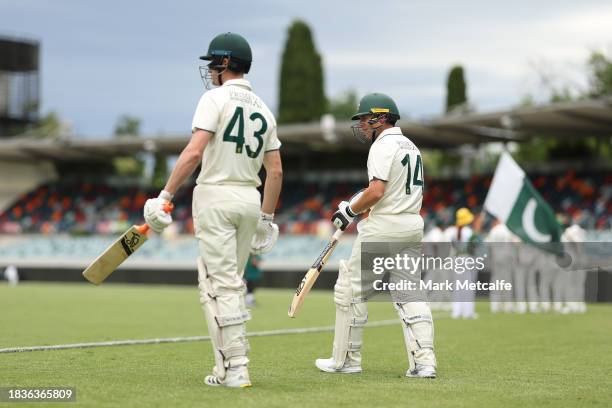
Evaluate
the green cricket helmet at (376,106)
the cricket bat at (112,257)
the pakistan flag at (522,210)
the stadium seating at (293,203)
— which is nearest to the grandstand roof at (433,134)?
the stadium seating at (293,203)

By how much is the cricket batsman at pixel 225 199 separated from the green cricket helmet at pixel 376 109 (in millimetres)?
1324

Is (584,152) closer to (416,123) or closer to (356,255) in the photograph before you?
(416,123)

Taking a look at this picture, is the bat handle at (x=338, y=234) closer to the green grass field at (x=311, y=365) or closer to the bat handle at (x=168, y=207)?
the green grass field at (x=311, y=365)

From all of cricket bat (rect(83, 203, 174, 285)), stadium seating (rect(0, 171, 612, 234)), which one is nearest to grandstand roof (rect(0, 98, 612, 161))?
stadium seating (rect(0, 171, 612, 234))

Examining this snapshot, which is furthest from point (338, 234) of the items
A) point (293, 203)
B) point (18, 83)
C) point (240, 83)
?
point (18, 83)

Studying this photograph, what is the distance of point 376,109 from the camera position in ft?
27.1

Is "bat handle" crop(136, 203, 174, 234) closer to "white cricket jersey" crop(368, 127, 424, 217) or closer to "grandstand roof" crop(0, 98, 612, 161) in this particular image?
"white cricket jersey" crop(368, 127, 424, 217)

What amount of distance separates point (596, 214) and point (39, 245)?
26117mm

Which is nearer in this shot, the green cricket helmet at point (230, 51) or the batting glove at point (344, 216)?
the green cricket helmet at point (230, 51)

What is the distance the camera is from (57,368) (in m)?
8.19

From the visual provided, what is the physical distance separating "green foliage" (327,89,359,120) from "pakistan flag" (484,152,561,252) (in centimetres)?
9601

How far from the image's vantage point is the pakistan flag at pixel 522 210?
17594 mm

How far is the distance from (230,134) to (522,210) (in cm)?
1161

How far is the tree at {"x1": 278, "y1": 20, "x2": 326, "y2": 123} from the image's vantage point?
203ft
